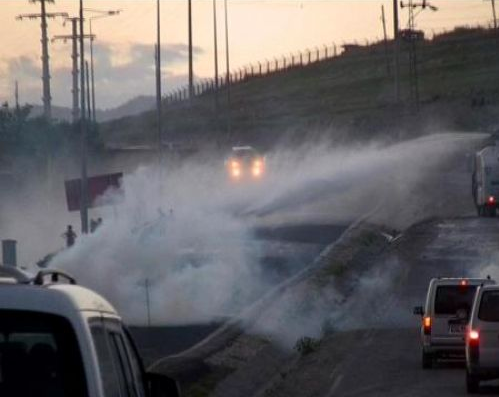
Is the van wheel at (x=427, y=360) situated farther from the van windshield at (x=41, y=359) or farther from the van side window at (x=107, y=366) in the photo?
the van windshield at (x=41, y=359)

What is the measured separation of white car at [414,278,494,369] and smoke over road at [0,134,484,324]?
10313 mm

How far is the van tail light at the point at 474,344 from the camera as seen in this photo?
24.3 m

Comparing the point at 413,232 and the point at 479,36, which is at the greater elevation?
the point at 479,36

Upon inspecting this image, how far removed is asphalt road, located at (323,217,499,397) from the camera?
89.7 feet

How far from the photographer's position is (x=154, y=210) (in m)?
63.5

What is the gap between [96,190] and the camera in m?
58.7

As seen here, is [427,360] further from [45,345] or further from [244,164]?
[244,164]

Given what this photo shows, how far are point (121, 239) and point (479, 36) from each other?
117473 millimetres

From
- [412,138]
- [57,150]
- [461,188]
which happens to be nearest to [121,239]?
[461,188]

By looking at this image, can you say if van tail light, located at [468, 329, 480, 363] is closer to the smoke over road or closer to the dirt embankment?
the dirt embankment

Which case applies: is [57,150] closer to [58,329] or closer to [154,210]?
[154,210]

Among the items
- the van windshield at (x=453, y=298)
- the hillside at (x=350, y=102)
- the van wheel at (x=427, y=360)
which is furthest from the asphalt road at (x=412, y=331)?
the hillside at (x=350, y=102)

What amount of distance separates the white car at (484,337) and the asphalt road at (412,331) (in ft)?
3.08

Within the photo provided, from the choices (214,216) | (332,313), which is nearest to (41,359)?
(332,313)
